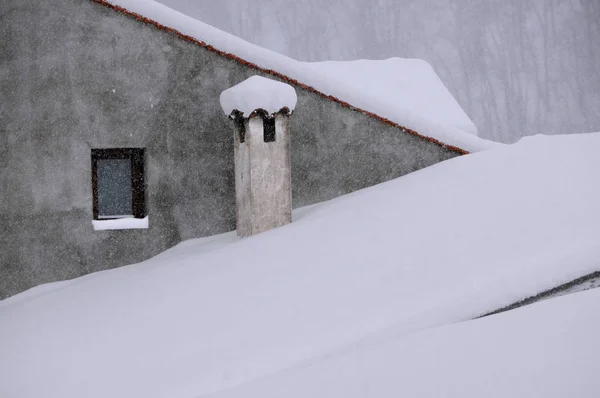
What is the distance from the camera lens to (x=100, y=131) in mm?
6746

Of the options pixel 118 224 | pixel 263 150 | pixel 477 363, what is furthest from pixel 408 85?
pixel 477 363

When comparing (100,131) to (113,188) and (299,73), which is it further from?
(113,188)

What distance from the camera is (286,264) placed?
4.98 metres

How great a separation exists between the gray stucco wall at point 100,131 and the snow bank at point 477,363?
3.89m

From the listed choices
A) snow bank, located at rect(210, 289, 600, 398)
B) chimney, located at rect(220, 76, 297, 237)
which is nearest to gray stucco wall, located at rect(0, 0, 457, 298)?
chimney, located at rect(220, 76, 297, 237)

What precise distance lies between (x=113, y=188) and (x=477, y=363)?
10.7m

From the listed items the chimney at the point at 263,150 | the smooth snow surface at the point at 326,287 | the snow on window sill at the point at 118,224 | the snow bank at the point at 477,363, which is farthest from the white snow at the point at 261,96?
the snow bank at the point at 477,363

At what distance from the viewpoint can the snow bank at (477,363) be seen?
8.55 feet

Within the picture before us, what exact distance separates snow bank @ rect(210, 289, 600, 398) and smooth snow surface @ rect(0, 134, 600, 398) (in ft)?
0.08

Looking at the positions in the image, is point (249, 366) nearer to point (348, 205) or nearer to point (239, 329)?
point (239, 329)

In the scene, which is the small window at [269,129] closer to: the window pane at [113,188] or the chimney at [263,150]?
the chimney at [263,150]

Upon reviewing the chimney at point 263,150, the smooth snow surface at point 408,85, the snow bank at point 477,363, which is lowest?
the snow bank at point 477,363

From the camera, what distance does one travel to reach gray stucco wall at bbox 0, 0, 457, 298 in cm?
669

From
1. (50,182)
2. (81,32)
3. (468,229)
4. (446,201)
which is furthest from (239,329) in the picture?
(81,32)
